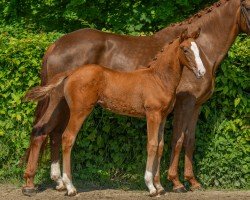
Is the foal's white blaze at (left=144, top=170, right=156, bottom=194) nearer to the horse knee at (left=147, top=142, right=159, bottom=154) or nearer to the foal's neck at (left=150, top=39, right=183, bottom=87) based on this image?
the horse knee at (left=147, top=142, right=159, bottom=154)

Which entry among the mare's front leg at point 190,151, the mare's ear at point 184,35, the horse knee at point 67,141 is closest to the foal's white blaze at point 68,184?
the horse knee at point 67,141

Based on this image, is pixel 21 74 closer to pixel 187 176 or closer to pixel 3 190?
pixel 3 190

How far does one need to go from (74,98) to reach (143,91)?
851mm

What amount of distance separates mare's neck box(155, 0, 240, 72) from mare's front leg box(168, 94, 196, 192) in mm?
617

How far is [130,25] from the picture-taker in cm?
1059

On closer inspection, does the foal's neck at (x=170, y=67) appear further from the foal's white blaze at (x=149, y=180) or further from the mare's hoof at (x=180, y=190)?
the mare's hoof at (x=180, y=190)

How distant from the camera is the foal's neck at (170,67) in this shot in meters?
7.40

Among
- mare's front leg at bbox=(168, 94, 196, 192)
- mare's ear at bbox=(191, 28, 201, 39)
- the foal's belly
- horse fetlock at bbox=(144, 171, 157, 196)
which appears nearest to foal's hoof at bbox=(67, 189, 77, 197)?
horse fetlock at bbox=(144, 171, 157, 196)

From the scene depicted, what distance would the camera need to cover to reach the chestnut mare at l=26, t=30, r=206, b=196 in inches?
291

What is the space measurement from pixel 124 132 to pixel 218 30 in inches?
77.2

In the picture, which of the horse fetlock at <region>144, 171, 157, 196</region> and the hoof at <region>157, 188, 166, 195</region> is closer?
the horse fetlock at <region>144, 171, 157, 196</region>

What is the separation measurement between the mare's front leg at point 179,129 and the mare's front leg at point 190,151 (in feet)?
0.32

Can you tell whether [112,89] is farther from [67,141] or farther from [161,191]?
[161,191]

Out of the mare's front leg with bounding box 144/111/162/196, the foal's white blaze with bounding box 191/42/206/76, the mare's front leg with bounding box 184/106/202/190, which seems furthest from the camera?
the mare's front leg with bounding box 184/106/202/190
